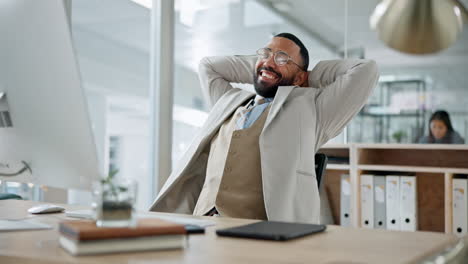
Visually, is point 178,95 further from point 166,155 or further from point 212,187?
point 212,187

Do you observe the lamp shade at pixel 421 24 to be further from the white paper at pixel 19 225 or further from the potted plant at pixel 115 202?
the white paper at pixel 19 225

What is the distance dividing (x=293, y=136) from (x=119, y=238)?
123 centimetres

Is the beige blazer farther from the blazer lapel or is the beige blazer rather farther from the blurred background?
the blurred background

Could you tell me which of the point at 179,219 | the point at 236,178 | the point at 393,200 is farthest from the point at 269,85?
the point at 393,200

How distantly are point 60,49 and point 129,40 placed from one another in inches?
102

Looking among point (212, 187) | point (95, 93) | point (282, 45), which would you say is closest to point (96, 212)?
point (212, 187)

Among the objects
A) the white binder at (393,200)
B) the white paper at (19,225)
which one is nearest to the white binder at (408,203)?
the white binder at (393,200)

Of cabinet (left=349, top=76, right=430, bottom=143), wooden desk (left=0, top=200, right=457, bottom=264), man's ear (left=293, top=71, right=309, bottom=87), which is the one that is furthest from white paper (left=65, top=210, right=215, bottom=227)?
cabinet (left=349, top=76, right=430, bottom=143)

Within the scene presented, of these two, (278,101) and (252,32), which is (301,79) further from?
(252,32)

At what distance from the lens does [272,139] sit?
204 cm

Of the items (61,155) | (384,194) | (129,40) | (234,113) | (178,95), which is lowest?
(384,194)

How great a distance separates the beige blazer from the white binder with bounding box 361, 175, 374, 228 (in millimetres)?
1134

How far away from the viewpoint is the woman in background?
3486 millimetres

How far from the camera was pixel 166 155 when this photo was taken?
3836mm
